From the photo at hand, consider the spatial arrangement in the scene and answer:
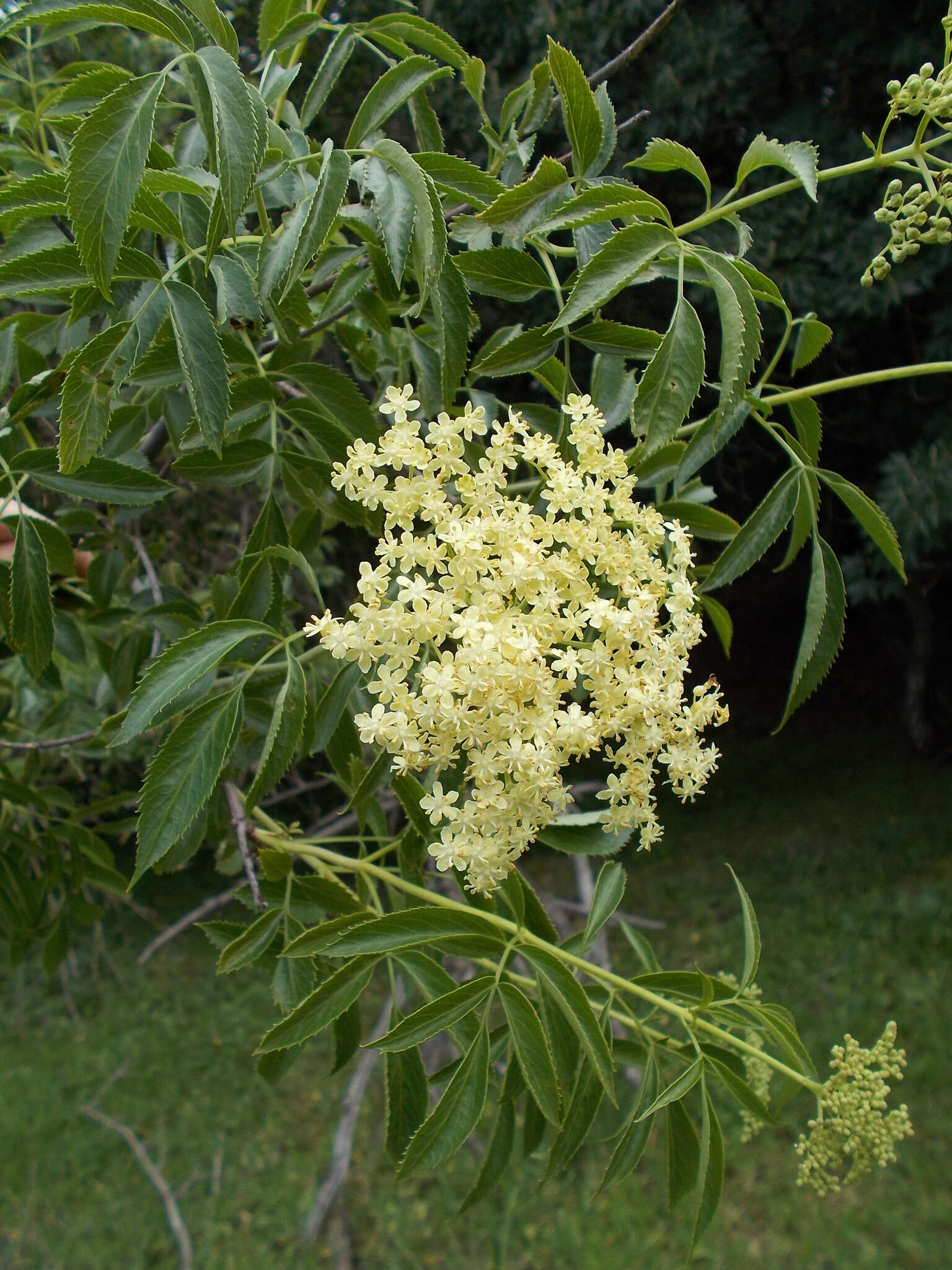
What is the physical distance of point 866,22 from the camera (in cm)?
355

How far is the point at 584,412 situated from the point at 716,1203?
668 mm

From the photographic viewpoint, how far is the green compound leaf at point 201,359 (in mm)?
681

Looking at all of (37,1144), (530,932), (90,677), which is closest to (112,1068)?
(37,1144)

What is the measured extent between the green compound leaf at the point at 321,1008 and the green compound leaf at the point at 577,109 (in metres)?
0.66

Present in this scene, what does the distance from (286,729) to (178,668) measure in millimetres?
97

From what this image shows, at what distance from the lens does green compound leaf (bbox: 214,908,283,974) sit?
2.90 feet

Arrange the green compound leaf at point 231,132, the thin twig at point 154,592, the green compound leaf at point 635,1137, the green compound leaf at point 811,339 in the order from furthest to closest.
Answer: the thin twig at point 154,592
the green compound leaf at point 811,339
the green compound leaf at point 635,1137
the green compound leaf at point 231,132

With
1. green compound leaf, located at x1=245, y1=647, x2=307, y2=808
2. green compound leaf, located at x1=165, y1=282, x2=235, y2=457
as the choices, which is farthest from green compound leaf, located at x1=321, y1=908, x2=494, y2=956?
green compound leaf, located at x1=165, y1=282, x2=235, y2=457

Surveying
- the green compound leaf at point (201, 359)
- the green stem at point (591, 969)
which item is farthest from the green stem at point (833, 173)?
the green stem at point (591, 969)

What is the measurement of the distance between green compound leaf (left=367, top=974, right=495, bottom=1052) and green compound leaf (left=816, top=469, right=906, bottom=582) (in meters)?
0.50

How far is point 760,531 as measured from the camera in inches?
33.5

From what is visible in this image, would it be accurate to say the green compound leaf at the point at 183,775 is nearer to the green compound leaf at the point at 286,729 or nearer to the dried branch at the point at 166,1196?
the green compound leaf at the point at 286,729

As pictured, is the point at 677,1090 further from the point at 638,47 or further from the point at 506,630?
the point at 638,47

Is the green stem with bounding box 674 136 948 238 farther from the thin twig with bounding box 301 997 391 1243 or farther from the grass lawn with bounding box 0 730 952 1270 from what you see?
the grass lawn with bounding box 0 730 952 1270
